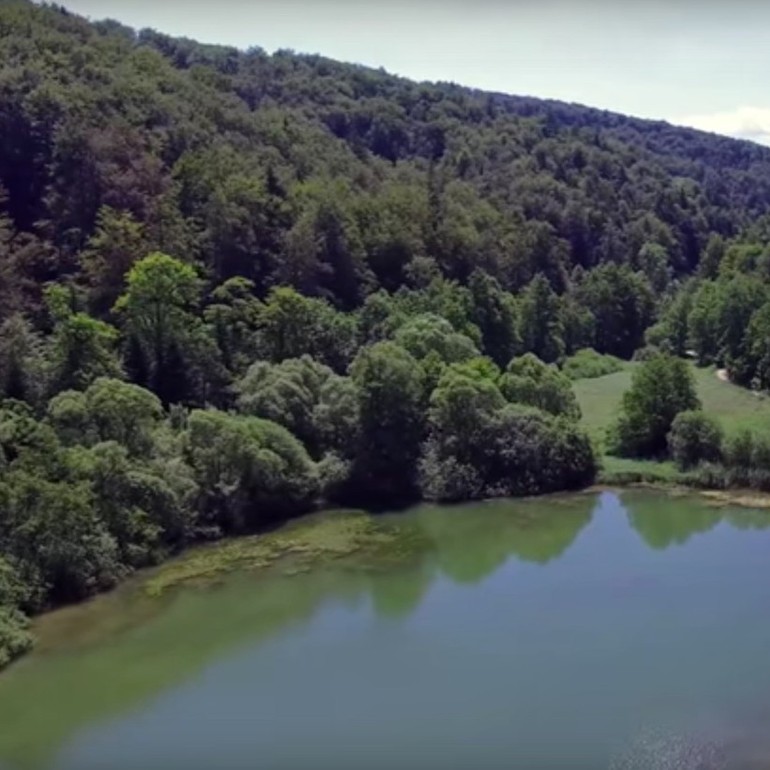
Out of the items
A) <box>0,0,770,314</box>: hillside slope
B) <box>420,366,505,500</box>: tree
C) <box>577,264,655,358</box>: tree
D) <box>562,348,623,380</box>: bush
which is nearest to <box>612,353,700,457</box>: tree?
<box>420,366,505,500</box>: tree

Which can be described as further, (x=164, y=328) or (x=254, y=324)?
(x=254, y=324)

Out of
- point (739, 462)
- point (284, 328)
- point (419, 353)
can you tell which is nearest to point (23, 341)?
point (284, 328)

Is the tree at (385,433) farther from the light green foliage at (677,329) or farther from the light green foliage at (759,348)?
the light green foliage at (677,329)

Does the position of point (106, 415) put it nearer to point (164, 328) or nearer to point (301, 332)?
point (164, 328)

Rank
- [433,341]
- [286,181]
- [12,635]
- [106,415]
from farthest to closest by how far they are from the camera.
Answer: [286,181] < [433,341] < [106,415] < [12,635]

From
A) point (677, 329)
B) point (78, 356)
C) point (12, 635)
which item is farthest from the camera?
point (677, 329)

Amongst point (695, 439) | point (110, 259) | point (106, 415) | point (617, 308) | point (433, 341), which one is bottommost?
point (695, 439)

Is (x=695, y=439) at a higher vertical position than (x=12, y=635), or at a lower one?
higher

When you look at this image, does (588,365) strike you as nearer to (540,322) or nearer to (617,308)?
(540,322)

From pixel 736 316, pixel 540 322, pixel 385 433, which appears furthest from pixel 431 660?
pixel 736 316
